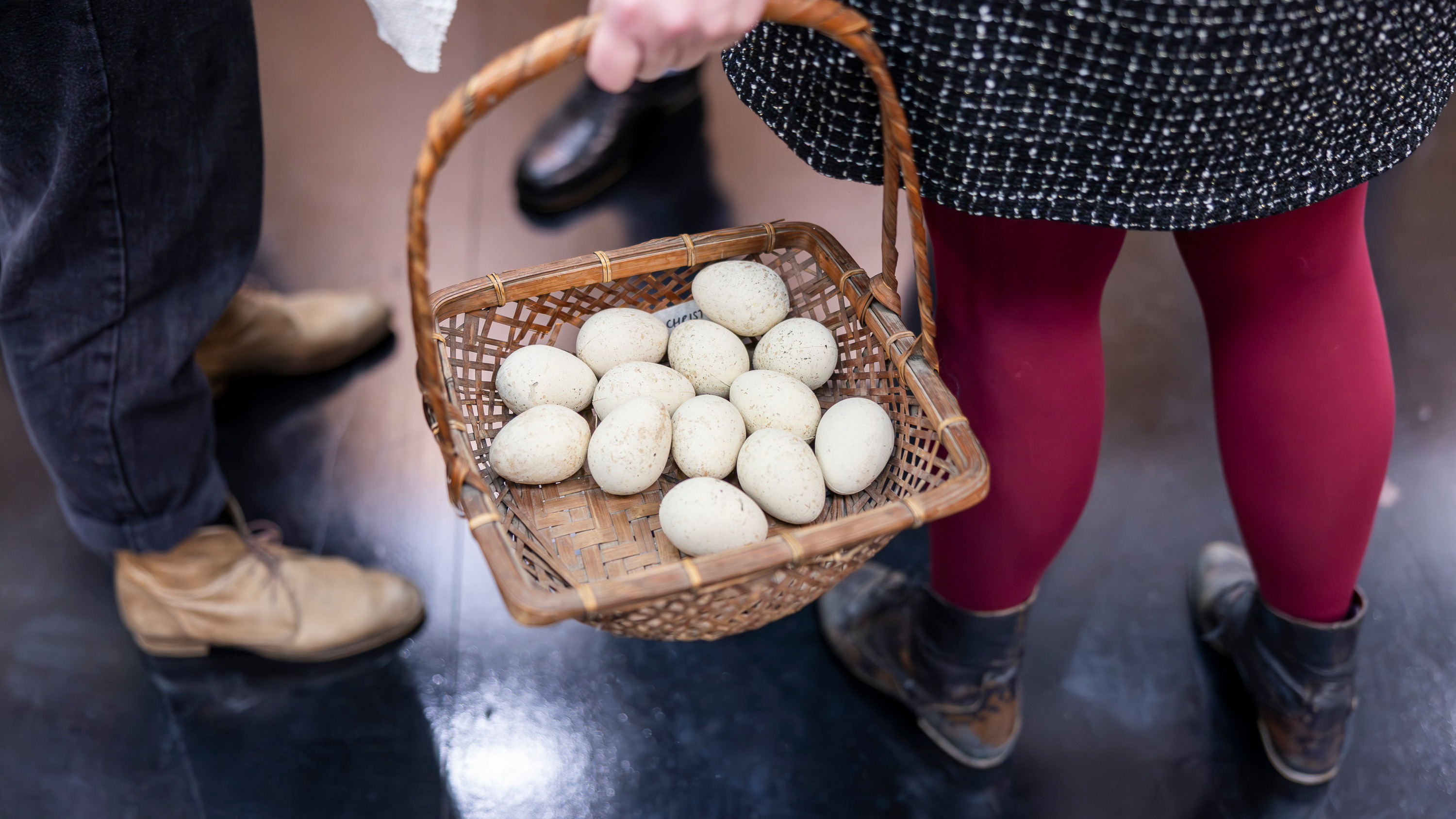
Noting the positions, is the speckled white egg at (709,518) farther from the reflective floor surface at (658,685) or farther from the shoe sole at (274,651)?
the shoe sole at (274,651)

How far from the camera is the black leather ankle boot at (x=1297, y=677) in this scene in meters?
0.89

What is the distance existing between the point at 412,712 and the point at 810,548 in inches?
25.2

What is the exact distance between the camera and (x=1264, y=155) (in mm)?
579

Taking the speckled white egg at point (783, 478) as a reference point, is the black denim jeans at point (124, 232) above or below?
above

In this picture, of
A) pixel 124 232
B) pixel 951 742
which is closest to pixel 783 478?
pixel 951 742

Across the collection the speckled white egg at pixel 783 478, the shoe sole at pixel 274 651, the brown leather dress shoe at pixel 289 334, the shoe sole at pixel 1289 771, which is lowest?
the shoe sole at pixel 1289 771

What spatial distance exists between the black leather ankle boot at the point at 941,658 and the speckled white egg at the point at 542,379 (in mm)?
419

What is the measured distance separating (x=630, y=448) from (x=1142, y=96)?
0.42 metres

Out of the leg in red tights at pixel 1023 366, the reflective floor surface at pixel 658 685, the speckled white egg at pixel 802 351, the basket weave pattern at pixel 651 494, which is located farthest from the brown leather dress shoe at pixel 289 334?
the leg in red tights at pixel 1023 366

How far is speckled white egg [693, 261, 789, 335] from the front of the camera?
0.81 metres

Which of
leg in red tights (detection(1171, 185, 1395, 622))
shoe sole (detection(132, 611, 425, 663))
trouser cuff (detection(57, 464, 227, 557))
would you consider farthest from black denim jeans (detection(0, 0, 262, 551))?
leg in red tights (detection(1171, 185, 1395, 622))

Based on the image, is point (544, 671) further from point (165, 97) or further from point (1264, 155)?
point (1264, 155)

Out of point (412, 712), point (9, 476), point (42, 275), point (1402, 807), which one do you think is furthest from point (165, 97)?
point (1402, 807)

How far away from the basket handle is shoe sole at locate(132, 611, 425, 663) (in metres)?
0.51
